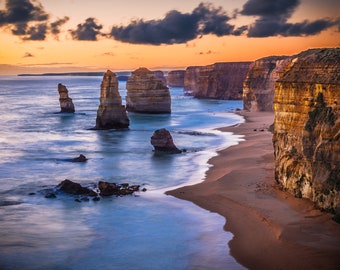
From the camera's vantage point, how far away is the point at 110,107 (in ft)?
200

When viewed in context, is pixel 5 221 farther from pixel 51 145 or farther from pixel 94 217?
pixel 51 145

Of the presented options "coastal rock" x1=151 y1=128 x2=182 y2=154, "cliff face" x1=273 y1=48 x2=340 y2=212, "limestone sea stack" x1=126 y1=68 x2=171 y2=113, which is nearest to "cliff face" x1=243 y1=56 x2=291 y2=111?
"limestone sea stack" x1=126 y1=68 x2=171 y2=113

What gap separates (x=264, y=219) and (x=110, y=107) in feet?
136

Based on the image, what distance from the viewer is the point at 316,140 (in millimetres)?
23062

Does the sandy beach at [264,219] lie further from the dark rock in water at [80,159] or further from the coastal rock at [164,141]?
A: the dark rock in water at [80,159]

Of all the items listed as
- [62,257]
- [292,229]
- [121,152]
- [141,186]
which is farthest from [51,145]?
[292,229]

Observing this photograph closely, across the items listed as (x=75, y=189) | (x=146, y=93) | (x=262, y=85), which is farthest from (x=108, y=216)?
(x=262, y=85)

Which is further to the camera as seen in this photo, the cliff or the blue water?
the cliff

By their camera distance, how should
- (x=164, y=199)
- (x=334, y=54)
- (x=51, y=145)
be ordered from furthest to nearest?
(x=51, y=145)
(x=164, y=199)
(x=334, y=54)

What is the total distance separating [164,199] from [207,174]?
23.4ft

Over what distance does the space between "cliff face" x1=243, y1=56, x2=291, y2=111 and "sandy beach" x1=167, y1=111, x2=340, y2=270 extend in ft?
179

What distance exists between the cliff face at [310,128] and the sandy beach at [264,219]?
1.01 m

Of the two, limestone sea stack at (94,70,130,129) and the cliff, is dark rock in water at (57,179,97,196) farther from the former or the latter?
the cliff

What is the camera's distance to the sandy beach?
1828 cm
